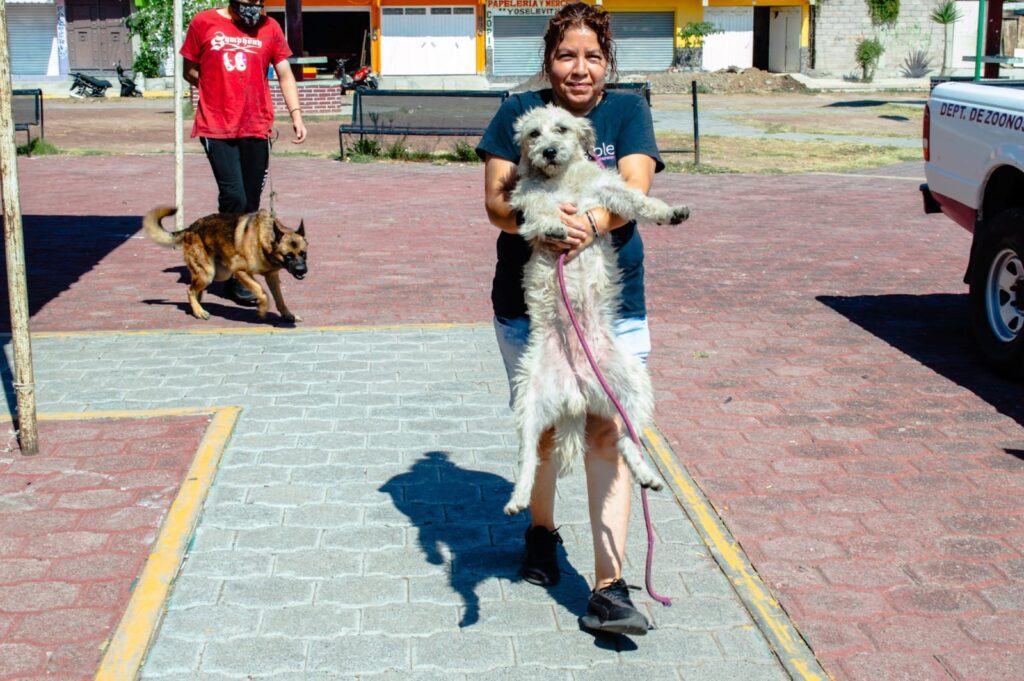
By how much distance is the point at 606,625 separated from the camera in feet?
12.6

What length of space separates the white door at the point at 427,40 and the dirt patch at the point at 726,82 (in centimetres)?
687

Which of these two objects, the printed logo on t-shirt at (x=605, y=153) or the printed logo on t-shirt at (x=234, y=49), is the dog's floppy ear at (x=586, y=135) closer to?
the printed logo on t-shirt at (x=605, y=153)

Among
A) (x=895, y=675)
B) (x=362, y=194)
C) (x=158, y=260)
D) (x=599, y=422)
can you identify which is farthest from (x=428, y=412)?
(x=362, y=194)

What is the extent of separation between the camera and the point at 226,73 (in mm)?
8742

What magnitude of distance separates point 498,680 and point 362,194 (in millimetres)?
12366

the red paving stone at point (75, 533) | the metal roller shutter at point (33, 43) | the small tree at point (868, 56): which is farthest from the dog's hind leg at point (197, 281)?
the small tree at point (868, 56)

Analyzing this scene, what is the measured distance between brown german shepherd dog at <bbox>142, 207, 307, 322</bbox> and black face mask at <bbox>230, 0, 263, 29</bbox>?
146 centimetres

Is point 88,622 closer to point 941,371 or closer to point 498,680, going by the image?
point 498,680

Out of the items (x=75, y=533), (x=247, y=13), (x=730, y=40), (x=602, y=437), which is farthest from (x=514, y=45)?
(x=602, y=437)

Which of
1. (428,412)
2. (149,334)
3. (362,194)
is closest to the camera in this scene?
(428,412)

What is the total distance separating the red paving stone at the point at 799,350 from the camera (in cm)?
438

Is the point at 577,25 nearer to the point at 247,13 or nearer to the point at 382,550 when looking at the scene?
the point at 382,550

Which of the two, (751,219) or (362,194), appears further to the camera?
(362,194)

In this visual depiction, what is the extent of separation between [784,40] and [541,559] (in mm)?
49863
